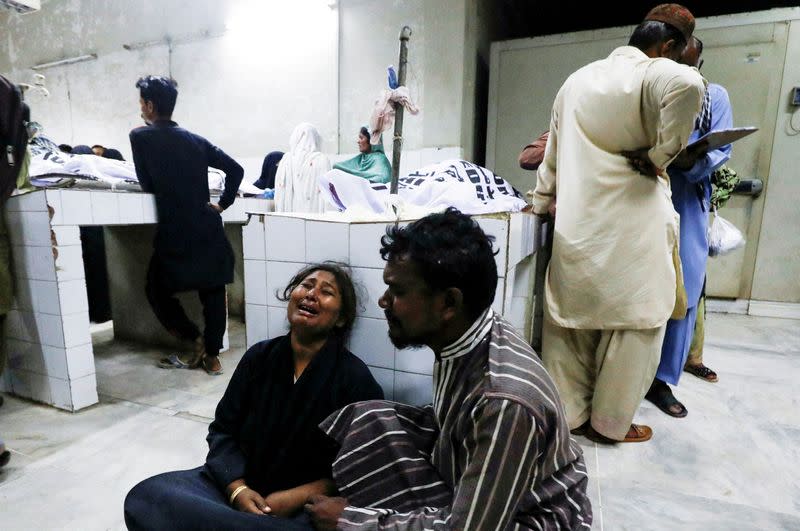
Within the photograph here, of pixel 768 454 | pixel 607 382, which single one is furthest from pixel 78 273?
pixel 768 454

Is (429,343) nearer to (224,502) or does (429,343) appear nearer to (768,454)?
(224,502)

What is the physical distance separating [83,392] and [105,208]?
0.82m

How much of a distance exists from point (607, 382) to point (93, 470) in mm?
1832

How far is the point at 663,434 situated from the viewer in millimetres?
1694

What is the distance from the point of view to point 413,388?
48.5 inches

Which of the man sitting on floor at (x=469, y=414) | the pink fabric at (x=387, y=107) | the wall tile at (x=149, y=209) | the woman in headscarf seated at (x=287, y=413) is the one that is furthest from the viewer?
the wall tile at (x=149, y=209)

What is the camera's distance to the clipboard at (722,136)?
4.21ft

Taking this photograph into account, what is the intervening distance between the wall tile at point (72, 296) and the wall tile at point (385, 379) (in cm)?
143

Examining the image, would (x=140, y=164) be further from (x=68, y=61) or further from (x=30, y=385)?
(x=68, y=61)

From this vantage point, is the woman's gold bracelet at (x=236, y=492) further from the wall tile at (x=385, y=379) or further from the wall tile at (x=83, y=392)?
the wall tile at (x=83, y=392)

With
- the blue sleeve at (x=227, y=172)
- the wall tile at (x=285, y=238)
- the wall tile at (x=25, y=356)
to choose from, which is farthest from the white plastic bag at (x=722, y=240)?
the wall tile at (x=25, y=356)

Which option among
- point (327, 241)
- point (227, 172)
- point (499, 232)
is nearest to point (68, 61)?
point (227, 172)

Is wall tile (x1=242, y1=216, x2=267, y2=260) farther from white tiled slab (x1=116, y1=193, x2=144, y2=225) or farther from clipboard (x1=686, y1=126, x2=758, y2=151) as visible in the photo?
clipboard (x1=686, y1=126, x2=758, y2=151)

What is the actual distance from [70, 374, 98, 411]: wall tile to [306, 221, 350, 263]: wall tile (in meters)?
1.36
